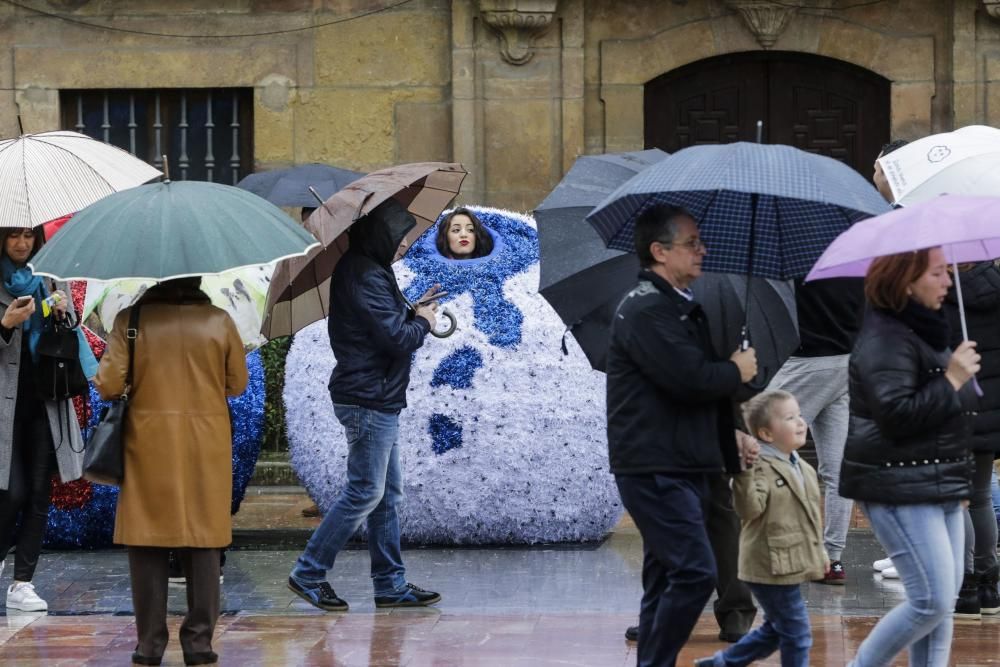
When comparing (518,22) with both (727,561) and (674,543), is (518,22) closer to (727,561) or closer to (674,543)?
(727,561)

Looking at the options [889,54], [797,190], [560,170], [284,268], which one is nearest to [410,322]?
[284,268]

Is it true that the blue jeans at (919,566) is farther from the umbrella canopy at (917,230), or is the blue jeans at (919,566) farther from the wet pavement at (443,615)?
the wet pavement at (443,615)

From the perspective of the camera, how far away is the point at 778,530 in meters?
6.23

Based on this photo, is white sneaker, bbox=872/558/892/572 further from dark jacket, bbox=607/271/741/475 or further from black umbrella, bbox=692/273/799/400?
dark jacket, bbox=607/271/741/475

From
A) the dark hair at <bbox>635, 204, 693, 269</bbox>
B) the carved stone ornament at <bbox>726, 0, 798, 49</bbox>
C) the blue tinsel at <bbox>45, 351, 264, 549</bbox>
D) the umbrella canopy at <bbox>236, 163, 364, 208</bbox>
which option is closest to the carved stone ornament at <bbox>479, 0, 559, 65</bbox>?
the carved stone ornament at <bbox>726, 0, 798, 49</bbox>

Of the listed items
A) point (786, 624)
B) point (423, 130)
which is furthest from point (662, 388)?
point (423, 130)

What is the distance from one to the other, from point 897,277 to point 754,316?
98cm

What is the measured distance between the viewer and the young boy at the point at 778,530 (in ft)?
20.3

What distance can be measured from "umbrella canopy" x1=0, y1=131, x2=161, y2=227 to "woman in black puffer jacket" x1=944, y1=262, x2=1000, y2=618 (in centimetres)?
340

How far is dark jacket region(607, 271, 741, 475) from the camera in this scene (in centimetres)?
594

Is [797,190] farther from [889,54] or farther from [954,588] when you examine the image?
[889,54]

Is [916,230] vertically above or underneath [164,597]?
above

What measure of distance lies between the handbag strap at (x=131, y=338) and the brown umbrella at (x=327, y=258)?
3.69 ft

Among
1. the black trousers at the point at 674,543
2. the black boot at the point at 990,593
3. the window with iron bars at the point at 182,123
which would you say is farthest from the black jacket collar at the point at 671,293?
the window with iron bars at the point at 182,123
